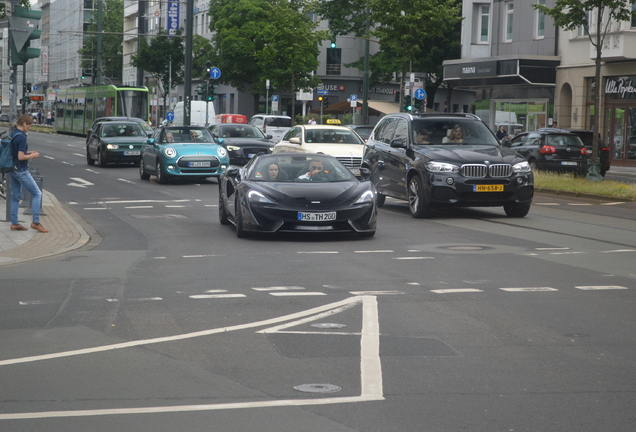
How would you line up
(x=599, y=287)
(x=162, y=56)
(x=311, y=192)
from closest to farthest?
(x=599, y=287) < (x=311, y=192) < (x=162, y=56)

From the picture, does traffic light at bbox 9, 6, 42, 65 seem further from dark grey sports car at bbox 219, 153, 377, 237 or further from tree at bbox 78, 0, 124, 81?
tree at bbox 78, 0, 124, 81

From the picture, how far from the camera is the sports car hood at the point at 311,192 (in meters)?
13.8

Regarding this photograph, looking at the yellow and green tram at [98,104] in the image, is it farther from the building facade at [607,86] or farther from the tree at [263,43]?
the building facade at [607,86]

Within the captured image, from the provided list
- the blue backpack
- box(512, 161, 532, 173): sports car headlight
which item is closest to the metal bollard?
the blue backpack

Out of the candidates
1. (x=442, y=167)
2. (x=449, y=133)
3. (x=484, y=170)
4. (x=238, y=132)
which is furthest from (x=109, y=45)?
(x=484, y=170)

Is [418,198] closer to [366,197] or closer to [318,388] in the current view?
[366,197]

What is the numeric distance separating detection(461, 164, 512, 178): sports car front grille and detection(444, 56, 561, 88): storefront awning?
28.6 metres

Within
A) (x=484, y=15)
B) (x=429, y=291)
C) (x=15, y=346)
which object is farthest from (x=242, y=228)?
(x=484, y=15)

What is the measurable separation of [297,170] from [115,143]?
67.0ft

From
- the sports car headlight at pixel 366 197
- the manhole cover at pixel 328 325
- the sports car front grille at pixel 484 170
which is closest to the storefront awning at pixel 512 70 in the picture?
the sports car front grille at pixel 484 170

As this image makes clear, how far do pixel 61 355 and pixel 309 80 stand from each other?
64.3 metres

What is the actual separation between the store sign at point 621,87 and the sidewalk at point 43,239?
28.1 metres

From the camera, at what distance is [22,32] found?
15445 mm

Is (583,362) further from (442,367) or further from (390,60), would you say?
(390,60)
